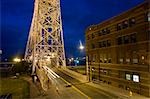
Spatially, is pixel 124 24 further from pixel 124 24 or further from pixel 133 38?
pixel 133 38

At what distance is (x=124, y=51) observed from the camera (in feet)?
154

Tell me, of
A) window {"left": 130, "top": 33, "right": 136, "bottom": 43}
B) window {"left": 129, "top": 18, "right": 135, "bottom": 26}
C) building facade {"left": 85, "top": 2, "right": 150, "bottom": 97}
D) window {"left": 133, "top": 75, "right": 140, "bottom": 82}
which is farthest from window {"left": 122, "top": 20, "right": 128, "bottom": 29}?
window {"left": 133, "top": 75, "right": 140, "bottom": 82}

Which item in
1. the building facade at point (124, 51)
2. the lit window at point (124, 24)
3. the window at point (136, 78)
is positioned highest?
the lit window at point (124, 24)

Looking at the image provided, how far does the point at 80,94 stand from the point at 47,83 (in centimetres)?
903

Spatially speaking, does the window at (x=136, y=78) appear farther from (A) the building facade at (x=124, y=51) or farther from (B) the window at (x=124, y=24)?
(B) the window at (x=124, y=24)

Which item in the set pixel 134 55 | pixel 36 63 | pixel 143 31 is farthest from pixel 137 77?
pixel 36 63

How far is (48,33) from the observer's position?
259 ft

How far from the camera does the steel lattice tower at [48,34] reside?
76681 mm

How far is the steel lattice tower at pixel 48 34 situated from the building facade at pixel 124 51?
62.2ft

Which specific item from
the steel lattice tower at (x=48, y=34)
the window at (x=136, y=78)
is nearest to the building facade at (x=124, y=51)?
the window at (x=136, y=78)

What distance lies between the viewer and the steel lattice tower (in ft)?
252

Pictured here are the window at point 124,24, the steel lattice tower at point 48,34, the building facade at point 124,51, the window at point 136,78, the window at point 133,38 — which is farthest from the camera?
the steel lattice tower at point 48,34

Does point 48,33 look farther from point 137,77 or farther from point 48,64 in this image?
point 137,77

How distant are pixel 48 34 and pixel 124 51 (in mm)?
36423
